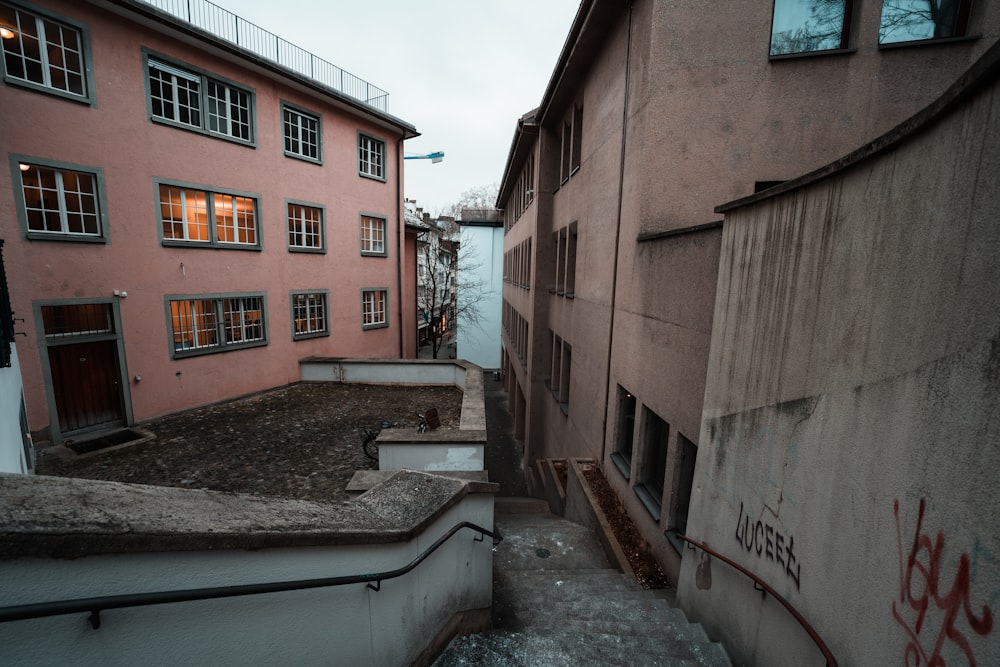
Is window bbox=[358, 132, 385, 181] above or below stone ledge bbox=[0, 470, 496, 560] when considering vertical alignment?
above

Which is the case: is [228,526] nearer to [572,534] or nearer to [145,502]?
[145,502]

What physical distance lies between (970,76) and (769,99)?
17.5 ft

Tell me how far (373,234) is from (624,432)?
545 inches

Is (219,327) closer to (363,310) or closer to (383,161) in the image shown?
(363,310)

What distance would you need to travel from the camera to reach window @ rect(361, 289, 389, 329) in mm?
18039

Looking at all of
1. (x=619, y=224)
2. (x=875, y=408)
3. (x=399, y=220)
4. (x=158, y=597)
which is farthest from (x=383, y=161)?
(x=875, y=408)

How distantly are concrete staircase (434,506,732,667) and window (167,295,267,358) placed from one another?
35.3 feet

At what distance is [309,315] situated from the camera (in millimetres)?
15898

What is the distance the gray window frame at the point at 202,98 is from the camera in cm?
1112

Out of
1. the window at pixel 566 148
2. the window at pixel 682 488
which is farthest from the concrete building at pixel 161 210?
the window at pixel 682 488

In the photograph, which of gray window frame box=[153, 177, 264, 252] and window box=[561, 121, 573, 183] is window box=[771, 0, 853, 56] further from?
gray window frame box=[153, 177, 264, 252]

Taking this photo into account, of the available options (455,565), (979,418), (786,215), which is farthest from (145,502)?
(786,215)

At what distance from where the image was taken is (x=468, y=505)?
413 cm

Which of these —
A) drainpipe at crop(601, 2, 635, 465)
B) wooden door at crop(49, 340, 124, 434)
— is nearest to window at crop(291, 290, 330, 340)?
wooden door at crop(49, 340, 124, 434)
